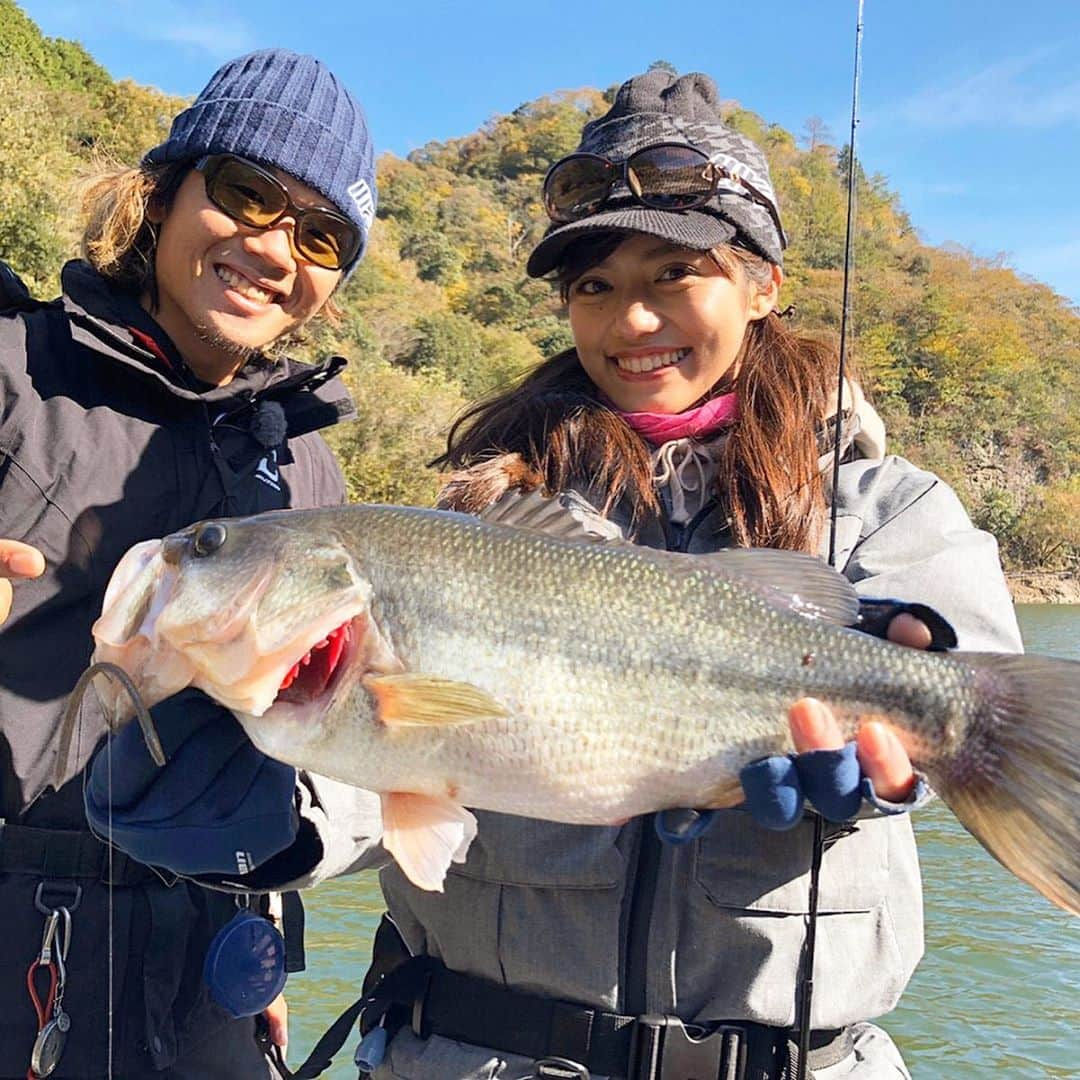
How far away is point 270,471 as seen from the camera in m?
3.49

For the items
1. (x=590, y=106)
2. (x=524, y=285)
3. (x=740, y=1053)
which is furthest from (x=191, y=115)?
(x=590, y=106)

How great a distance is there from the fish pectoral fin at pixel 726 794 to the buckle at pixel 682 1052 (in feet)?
1.58

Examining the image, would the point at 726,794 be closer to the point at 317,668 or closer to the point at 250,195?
the point at 317,668

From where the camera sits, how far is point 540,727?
213cm

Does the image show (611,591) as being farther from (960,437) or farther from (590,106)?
(590,106)

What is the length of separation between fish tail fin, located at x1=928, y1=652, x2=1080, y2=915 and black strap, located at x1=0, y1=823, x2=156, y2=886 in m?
2.07

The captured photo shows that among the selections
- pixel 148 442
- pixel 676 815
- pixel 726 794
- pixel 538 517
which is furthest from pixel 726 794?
pixel 148 442

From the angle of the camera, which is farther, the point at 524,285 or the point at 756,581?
the point at 524,285

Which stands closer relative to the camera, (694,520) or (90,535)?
(694,520)

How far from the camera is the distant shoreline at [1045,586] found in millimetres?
46938

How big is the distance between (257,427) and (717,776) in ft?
6.53

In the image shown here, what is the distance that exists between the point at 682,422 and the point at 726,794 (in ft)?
3.39

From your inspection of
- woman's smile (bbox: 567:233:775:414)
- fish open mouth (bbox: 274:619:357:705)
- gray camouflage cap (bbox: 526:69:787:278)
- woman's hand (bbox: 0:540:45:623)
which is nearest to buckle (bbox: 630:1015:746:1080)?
fish open mouth (bbox: 274:619:357:705)

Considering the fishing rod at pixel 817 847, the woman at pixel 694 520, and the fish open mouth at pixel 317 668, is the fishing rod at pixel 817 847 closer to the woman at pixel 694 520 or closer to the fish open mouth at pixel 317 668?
Answer: the woman at pixel 694 520
